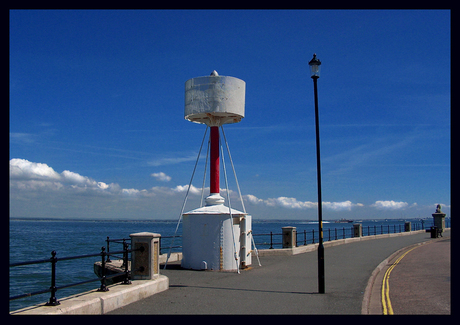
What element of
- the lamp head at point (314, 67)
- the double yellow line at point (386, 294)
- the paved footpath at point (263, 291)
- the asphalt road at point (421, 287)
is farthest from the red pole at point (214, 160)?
the asphalt road at point (421, 287)

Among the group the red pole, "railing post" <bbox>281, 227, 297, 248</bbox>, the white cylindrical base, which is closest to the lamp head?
the red pole

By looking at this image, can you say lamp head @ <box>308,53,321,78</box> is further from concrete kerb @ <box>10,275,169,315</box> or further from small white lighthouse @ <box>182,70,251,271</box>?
concrete kerb @ <box>10,275,169,315</box>

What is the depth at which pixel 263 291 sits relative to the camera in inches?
426

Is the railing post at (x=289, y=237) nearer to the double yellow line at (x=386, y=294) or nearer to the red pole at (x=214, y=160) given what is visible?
the double yellow line at (x=386, y=294)

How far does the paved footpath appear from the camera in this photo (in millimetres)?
8680

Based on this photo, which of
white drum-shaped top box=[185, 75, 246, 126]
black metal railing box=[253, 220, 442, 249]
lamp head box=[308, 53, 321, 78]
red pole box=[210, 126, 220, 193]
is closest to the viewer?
lamp head box=[308, 53, 321, 78]

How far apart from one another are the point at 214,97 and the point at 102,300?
9.40m

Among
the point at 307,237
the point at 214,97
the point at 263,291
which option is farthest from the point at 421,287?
the point at 307,237

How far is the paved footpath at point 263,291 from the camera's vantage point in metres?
8.68

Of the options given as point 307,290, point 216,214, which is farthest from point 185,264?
point 307,290

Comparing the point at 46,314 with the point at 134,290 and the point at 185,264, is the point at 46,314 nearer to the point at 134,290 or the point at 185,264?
the point at 134,290

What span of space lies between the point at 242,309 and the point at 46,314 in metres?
3.83

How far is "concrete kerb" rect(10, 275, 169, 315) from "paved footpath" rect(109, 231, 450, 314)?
8.0 inches

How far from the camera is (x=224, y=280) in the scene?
42.0ft
